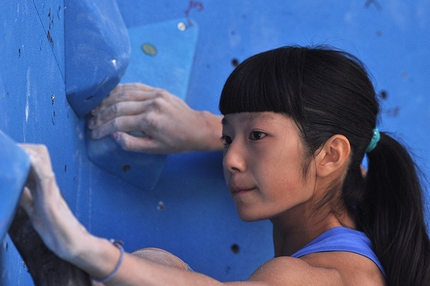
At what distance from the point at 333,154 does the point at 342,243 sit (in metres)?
0.18

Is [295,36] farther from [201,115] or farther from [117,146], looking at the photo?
[117,146]

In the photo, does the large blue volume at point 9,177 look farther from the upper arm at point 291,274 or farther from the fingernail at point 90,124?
the fingernail at point 90,124

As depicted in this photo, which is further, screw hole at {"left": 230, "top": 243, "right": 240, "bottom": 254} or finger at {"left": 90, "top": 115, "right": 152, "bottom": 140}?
screw hole at {"left": 230, "top": 243, "right": 240, "bottom": 254}

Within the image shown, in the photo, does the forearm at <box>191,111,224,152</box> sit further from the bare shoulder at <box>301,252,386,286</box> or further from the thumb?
the thumb

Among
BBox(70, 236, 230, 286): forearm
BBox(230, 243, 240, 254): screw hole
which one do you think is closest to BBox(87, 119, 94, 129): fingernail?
BBox(230, 243, 240, 254): screw hole

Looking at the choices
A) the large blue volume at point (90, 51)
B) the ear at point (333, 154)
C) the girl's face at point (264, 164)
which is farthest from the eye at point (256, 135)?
the large blue volume at point (90, 51)

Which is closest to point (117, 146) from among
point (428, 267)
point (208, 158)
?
point (208, 158)

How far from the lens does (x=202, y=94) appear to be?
1604 millimetres

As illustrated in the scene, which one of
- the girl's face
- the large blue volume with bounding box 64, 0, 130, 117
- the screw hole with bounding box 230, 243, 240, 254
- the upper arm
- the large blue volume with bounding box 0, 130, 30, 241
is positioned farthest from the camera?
the screw hole with bounding box 230, 243, 240, 254

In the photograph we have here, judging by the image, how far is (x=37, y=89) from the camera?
35.7 inches

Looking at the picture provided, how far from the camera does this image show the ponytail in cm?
120

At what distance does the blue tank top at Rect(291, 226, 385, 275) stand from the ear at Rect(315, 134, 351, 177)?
120 millimetres

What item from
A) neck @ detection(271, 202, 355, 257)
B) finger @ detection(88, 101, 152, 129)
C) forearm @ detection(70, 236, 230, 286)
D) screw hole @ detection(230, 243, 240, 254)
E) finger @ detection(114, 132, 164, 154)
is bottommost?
screw hole @ detection(230, 243, 240, 254)

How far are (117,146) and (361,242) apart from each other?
0.59 metres
